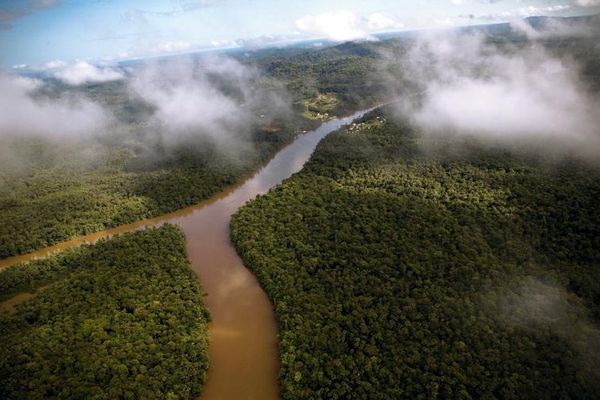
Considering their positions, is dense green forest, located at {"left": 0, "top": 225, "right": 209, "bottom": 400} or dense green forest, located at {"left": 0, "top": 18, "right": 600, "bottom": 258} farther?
dense green forest, located at {"left": 0, "top": 18, "right": 600, "bottom": 258}

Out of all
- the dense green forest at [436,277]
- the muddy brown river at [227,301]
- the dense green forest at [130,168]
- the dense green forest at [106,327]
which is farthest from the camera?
the dense green forest at [130,168]

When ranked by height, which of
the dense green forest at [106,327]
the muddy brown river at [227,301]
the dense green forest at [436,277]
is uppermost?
the dense green forest at [436,277]

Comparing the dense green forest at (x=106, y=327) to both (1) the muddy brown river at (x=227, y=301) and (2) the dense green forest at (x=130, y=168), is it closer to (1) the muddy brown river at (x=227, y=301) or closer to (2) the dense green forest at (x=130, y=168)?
(1) the muddy brown river at (x=227, y=301)

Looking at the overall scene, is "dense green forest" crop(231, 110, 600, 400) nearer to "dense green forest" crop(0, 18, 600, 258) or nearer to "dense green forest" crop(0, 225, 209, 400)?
"dense green forest" crop(0, 225, 209, 400)

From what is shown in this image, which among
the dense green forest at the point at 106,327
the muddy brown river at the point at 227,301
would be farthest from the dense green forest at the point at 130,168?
the dense green forest at the point at 106,327

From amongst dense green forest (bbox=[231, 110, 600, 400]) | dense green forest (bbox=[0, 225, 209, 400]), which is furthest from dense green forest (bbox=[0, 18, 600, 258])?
dense green forest (bbox=[231, 110, 600, 400])

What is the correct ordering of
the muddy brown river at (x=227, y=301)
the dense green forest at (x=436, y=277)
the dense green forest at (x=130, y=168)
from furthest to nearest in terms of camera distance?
the dense green forest at (x=130, y=168) → the muddy brown river at (x=227, y=301) → the dense green forest at (x=436, y=277)

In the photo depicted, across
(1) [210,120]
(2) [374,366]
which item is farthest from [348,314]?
(1) [210,120]

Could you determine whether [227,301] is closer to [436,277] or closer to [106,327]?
[106,327]
